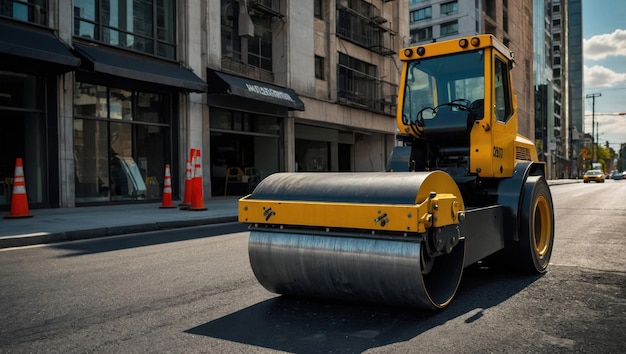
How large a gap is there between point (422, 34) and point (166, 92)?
53.8 metres

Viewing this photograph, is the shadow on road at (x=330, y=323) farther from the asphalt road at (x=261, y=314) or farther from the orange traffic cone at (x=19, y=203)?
the orange traffic cone at (x=19, y=203)

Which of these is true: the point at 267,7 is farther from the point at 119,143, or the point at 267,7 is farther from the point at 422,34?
the point at 422,34

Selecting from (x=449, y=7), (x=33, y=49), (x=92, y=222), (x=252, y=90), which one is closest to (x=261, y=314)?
(x=92, y=222)

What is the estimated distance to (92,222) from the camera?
10.7 meters

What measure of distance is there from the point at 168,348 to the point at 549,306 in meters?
3.09

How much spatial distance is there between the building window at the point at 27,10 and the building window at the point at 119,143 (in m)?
1.99

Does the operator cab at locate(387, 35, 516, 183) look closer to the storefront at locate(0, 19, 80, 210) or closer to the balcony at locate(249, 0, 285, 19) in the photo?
the storefront at locate(0, 19, 80, 210)

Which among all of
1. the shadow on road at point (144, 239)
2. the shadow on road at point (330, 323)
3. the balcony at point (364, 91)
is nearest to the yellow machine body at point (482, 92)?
the shadow on road at point (330, 323)

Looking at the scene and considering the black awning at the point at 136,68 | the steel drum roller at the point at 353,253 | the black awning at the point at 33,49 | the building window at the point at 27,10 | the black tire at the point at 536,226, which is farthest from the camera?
the black awning at the point at 136,68

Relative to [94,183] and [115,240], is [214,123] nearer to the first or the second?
[94,183]


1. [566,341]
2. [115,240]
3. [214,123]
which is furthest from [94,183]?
[566,341]

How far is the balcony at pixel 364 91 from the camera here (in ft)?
89.8

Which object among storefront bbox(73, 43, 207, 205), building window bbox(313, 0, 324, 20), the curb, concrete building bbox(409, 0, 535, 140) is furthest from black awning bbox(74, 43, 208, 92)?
concrete building bbox(409, 0, 535, 140)

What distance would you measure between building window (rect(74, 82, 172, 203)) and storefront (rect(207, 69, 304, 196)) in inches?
93.5
